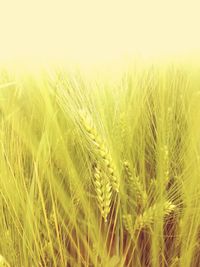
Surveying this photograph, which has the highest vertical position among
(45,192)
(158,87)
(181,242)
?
(158,87)

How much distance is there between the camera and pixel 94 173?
0.63 metres

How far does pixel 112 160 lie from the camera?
57 centimetres

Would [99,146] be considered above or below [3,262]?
above

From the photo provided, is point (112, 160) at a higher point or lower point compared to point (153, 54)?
lower

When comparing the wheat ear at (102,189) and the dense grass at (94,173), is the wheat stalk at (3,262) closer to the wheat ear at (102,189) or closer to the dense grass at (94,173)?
the dense grass at (94,173)

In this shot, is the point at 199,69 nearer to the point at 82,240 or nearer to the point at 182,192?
the point at 182,192

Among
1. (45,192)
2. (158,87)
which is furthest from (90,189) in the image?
(158,87)

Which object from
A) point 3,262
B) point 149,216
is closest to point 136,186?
point 149,216

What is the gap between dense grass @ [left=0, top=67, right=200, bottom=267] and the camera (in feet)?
1.86

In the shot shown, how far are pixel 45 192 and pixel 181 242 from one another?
0.22 meters

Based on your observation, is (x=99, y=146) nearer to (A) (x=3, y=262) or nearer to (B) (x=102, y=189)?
(B) (x=102, y=189)

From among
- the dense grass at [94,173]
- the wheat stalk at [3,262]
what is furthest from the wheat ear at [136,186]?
the wheat stalk at [3,262]

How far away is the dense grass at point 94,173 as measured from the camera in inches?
22.3

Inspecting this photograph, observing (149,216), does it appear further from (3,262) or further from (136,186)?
(3,262)
